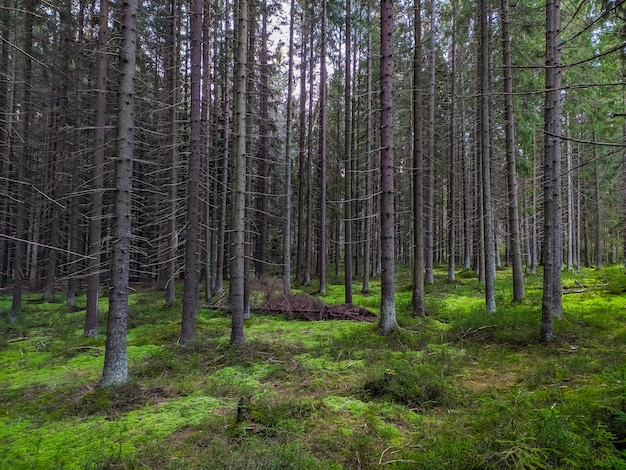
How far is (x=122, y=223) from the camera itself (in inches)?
238

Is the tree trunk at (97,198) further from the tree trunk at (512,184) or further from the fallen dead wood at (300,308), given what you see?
the tree trunk at (512,184)

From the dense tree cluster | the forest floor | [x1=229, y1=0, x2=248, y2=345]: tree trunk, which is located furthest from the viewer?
[x1=229, y1=0, x2=248, y2=345]: tree trunk

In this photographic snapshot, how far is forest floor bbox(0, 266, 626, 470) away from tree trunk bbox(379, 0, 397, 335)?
30.6 inches

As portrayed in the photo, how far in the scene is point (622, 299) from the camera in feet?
36.3

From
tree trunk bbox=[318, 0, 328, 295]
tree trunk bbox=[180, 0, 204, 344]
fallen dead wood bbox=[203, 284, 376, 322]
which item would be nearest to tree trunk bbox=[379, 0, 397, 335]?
fallen dead wood bbox=[203, 284, 376, 322]

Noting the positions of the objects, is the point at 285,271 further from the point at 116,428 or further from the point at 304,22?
the point at 304,22

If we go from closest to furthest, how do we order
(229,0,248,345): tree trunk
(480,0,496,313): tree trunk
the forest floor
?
1. the forest floor
2. (229,0,248,345): tree trunk
3. (480,0,496,313): tree trunk

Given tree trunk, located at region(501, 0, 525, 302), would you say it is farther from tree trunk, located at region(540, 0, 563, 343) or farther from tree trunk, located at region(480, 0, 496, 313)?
tree trunk, located at region(540, 0, 563, 343)

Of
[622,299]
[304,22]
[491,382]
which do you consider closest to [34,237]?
[304,22]

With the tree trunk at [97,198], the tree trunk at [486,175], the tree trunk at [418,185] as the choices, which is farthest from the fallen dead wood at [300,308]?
the tree trunk at [97,198]

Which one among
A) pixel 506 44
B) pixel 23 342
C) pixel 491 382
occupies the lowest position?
pixel 23 342

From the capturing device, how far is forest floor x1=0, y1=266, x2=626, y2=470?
3.63 meters

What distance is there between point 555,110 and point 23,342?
15.0m

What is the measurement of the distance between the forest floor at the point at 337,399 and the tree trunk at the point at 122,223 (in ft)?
1.66
